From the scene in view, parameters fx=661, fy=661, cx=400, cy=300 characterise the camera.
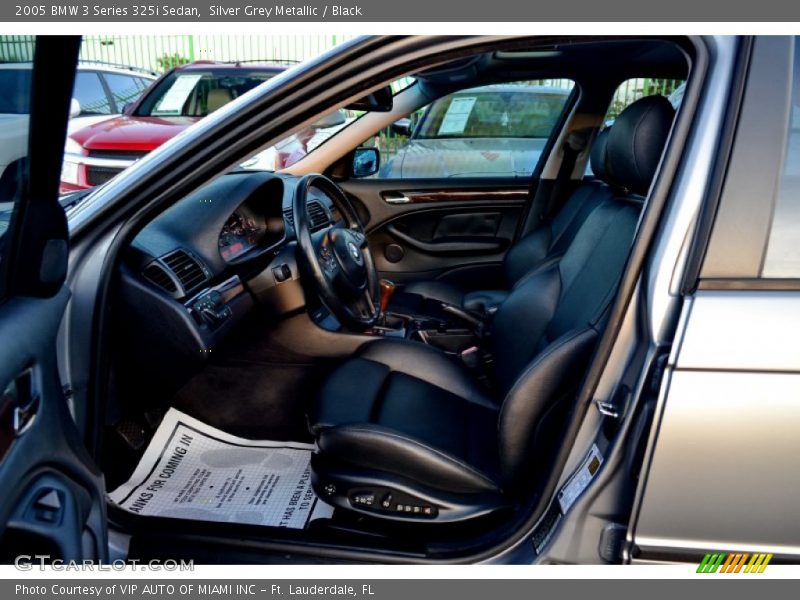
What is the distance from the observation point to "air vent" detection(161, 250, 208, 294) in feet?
5.58

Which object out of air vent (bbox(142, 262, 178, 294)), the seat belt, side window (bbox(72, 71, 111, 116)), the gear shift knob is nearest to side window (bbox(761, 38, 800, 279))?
air vent (bbox(142, 262, 178, 294))

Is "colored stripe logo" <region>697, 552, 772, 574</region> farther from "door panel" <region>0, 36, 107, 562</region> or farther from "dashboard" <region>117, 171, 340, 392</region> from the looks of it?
"dashboard" <region>117, 171, 340, 392</region>

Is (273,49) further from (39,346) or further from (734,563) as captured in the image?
(734,563)

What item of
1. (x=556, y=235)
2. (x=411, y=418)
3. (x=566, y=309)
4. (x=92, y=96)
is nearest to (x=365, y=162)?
(x=556, y=235)

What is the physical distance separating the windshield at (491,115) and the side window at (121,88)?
5141mm

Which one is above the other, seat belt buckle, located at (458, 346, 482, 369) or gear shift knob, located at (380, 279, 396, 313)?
gear shift knob, located at (380, 279, 396, 313)

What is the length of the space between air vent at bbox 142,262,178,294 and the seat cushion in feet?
1.72

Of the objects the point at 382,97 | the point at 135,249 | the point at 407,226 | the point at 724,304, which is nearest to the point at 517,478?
the point at 724,304

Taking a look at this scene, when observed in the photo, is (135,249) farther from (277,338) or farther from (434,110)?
(434,110)

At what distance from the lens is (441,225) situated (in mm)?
3500

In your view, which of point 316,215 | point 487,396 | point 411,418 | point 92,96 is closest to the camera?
point 411,418

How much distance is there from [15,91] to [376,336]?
4.38 ft

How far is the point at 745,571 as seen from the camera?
3.97 ft

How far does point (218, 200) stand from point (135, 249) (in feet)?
1.13
